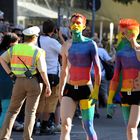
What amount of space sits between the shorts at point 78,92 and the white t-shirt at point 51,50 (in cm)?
243

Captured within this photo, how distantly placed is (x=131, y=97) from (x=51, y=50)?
3.07m

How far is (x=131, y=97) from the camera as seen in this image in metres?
7.69

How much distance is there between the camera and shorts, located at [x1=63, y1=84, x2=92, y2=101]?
26.4 ft

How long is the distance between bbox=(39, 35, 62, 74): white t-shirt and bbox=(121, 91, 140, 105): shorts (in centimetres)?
291

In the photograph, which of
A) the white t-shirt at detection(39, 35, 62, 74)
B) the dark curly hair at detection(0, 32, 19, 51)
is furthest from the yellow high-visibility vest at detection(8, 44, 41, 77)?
the white t-shirt at detection(39, 35, 62, 74)

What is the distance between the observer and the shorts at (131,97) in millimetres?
7676

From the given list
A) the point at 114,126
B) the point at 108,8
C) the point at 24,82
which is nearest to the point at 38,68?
the point at 24,82

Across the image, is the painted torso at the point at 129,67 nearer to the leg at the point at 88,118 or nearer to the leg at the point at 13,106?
the leg at the point at 88,118

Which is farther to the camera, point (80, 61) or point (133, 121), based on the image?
point (80, 61)

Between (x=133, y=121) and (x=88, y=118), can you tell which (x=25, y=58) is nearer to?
(x=88, y=118)

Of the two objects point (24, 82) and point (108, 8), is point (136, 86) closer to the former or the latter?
point (24, 82)

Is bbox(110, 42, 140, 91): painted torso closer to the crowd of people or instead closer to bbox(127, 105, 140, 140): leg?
the crowd of people

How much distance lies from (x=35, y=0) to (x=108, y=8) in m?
6.37

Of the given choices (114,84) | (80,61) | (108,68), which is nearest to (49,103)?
(108,68)
